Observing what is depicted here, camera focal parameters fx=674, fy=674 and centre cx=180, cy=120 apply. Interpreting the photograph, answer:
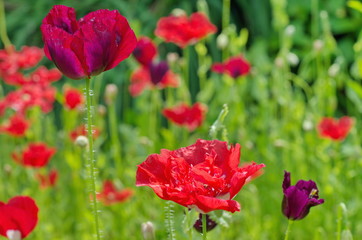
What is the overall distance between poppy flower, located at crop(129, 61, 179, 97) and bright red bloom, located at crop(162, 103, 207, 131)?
0.25ft

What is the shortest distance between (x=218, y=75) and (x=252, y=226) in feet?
3.39

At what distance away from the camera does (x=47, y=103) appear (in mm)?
1526

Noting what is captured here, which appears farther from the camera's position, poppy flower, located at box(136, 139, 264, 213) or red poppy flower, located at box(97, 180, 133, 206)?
red poppy flower, located at box(97, 180, 133, 206)

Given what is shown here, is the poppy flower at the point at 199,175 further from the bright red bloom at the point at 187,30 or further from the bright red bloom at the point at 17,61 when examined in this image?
the bright red bloom at the point at 17,61

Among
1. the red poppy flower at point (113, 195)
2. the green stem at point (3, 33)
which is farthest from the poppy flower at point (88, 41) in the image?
the green stem at point (3, 33)

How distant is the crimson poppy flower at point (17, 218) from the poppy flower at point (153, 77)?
2.51 feet

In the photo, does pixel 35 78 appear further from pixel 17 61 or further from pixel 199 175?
pixel 199 175

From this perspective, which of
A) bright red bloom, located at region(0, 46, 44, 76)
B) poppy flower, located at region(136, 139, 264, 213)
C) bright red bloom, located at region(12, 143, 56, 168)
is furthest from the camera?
bright red bloom, located at region(0, 46, 44, 76)

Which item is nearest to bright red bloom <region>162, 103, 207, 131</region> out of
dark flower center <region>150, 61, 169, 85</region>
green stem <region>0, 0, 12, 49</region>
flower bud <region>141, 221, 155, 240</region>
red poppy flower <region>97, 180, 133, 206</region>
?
dark flower center <region>150, 61, 169, 85</region>

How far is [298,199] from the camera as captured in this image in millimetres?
632

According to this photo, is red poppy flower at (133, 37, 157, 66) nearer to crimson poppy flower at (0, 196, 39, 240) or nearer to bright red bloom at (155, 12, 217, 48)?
bright red bloom at (155, 12, 217, 48)

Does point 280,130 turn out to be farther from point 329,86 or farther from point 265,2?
point 265,2

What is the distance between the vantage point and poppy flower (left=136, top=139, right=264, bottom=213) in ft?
1.73

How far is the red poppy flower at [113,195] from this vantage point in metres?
1.32
